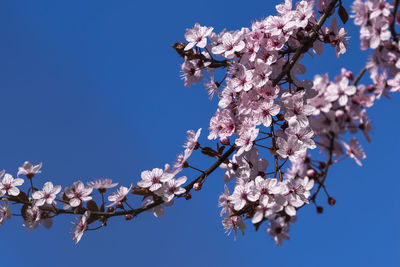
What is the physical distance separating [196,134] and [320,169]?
3.14 ft

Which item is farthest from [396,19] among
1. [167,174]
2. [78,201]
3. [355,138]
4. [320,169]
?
[78,201]

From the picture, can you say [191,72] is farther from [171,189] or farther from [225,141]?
[171,189]

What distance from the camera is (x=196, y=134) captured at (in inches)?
131

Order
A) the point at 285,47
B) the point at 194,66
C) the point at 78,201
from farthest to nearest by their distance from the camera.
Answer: the point at 194,66 < the point at 285,47 < the point at 78,201

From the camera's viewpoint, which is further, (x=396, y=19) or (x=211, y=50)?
(x=211, y=50)

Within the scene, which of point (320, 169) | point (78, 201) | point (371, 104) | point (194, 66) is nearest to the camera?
point (371, 104)

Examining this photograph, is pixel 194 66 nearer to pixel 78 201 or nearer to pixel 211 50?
pixel 211 50

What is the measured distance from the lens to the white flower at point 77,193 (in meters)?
3.18

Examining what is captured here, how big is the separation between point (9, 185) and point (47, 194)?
309 millimetres

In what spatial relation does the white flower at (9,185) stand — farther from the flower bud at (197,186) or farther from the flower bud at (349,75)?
the flower bud at (349,75)

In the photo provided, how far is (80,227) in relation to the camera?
3.21 meters

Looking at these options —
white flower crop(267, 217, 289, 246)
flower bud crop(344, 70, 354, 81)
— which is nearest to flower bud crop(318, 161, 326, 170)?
flower bud crop(344, 70, 354, 81)

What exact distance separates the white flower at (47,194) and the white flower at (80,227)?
0.23 m

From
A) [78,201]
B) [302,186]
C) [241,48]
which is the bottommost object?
[302,186]
